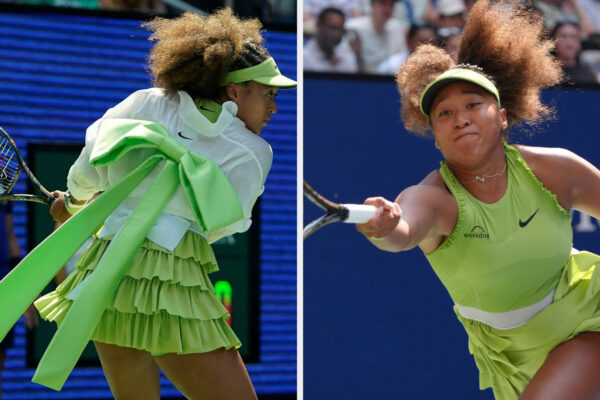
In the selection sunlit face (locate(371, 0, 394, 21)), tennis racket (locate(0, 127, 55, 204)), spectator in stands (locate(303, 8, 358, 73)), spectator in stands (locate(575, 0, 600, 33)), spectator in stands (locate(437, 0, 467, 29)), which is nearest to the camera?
tennis racket (locate(0, 127, 55, 204))

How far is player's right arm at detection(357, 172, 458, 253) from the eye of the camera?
2879mm

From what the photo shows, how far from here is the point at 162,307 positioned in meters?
2.96

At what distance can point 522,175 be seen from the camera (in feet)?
11.3

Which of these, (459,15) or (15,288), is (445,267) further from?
(459,15)

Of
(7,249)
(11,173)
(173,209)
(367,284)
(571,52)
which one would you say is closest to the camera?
(173,209)

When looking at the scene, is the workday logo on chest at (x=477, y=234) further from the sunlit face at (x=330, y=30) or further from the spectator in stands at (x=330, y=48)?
the sunlit face at (x=330, y=30)

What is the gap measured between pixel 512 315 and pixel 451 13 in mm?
3427

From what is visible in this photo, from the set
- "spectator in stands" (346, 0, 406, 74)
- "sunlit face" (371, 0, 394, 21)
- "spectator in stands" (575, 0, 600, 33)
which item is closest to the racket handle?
"spectator in stands" (346, 0, 406, 74)

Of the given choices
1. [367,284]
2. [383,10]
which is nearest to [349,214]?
[367,284]

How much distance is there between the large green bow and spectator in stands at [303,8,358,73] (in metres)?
2.85

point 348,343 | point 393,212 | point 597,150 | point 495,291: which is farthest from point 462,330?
point 393,212

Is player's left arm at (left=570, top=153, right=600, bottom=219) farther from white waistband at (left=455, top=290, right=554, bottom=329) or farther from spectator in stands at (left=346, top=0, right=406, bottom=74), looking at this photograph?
spectator in stands at (left=346, top=0, right=406, bottom=74)

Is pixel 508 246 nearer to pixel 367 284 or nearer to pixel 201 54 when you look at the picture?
pixel 201 54

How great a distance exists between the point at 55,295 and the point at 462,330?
10.2ft
